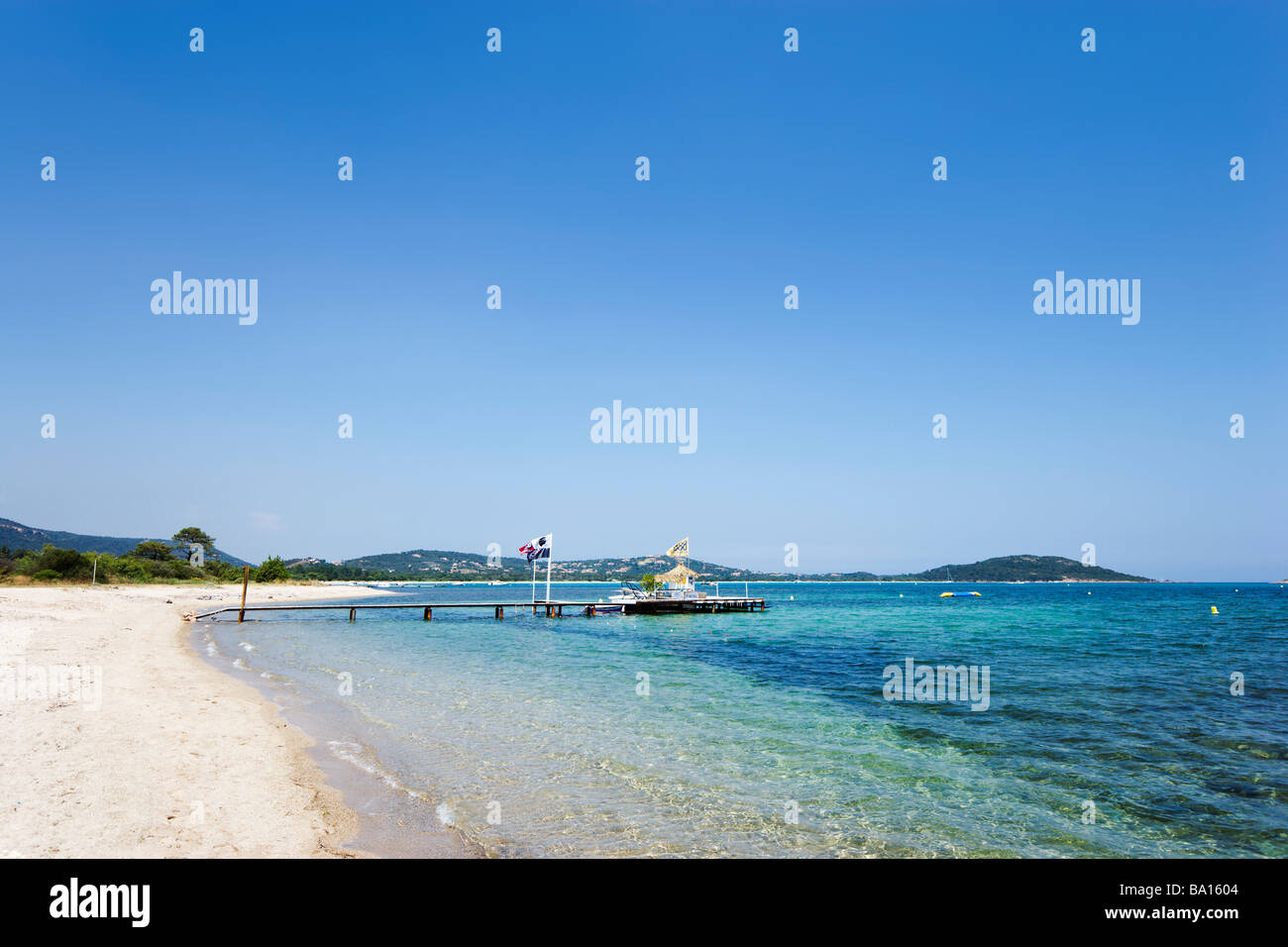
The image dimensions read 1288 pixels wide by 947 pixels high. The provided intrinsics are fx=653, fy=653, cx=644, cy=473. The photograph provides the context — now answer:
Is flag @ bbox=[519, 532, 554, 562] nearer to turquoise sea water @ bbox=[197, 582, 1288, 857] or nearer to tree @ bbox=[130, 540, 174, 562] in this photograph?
turquoise sea water @ bbox=[197, 582, 1288, 857]

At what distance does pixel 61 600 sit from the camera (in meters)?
46.1

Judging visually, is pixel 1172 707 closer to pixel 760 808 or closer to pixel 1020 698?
pixel 1020 698

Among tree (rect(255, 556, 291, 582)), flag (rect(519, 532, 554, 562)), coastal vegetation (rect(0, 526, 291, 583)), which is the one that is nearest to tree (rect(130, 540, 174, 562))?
coastal vegetation (rect(0, 526, 291, 583))

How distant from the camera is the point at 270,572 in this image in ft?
414

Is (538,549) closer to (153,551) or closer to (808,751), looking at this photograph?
(808,751)

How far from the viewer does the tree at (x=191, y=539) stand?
122 meters

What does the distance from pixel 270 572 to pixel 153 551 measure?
21.8m

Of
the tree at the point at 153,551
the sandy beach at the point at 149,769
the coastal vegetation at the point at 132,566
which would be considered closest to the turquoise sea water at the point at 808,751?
the sandy beach at the point at 149,769

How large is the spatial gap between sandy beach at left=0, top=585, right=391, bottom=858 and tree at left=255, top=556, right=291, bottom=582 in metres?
114

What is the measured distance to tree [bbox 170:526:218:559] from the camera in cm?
12219
